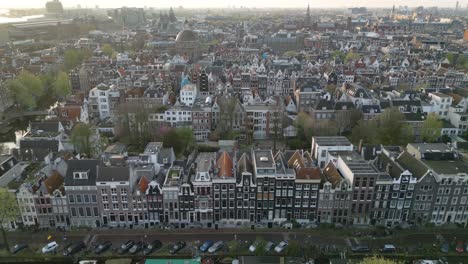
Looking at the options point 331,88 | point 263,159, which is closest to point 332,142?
point 263,159

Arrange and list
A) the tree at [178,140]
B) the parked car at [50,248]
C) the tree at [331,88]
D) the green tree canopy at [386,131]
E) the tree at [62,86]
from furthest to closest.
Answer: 1. the tree at [62,86]
2. the tree at [331,88]
3. the green tree canopy at [386,131]
4. the tree at [178,140]
5. the parked car at [50,248]

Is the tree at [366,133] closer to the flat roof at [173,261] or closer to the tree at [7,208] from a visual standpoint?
the flat roof at [173,261]

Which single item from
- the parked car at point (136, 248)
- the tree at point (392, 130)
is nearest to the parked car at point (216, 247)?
the parked car at point (136, 248)

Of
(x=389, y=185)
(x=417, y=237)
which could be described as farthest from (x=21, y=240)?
(x=417, y=237)

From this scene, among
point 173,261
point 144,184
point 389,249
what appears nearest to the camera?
point 173,261

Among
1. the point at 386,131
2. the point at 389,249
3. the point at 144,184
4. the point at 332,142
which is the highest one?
the point at 332,142

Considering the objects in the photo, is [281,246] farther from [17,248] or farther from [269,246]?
[17,248]
